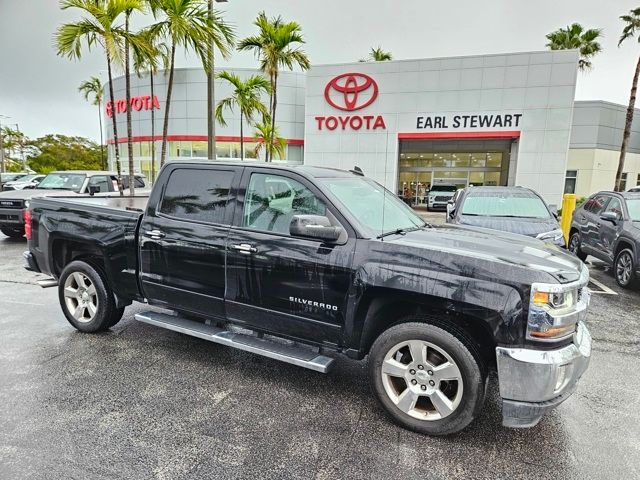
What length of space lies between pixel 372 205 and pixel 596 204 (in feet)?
24.4

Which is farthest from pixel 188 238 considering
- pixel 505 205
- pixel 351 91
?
pixel 351 91

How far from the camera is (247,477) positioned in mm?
2471

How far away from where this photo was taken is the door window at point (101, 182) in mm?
11320

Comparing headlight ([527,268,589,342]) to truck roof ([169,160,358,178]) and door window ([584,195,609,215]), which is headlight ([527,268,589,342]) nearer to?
truck roof ([169,160,358,178])

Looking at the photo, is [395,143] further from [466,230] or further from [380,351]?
[380,351]

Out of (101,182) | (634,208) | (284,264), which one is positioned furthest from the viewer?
(101,182)

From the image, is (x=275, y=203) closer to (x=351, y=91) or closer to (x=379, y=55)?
(x=351, y=91)

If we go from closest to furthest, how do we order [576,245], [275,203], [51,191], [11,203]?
[275,203], [576,245], [11,203], [51,191]

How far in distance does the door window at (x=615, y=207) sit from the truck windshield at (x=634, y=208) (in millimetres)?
151

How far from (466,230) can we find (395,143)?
18599 millimetres

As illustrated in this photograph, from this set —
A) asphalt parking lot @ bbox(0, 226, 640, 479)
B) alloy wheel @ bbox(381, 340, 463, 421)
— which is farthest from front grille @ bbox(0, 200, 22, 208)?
alloy wheel @ bbox(381, 340, 463, 421)

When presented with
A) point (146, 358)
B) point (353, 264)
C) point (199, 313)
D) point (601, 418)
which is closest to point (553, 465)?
point (601, 418)

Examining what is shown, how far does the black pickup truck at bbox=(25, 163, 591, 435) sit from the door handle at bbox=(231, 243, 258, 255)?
24mm

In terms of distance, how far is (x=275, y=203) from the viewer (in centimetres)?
361
